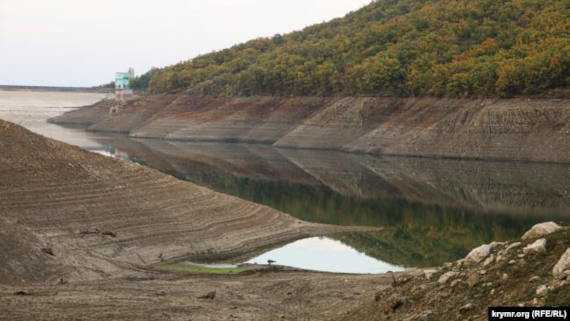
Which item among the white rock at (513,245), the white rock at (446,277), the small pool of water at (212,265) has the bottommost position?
the small pool of water at (212,265)

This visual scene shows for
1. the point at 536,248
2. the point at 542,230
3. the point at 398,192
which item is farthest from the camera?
the point at 398,192

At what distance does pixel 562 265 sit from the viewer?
13953mm

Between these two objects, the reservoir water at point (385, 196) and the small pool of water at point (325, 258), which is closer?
the small pool of water at point (325, 258)

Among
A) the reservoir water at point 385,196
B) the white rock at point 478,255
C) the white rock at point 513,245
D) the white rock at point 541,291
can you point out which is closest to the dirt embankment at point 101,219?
the reservoir water at point 385,196

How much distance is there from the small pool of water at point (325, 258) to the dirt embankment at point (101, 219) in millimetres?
1229

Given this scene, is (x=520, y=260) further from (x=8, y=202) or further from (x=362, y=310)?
(x=8, y=202)

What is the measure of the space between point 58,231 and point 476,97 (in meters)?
75.5

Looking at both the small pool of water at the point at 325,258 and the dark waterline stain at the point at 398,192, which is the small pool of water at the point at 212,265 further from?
the dark waterline stain at the point at 398,192

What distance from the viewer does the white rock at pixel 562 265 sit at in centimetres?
1385

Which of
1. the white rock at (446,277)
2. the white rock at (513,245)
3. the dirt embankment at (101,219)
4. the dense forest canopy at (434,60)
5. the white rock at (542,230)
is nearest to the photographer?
the white rock at (513,245)

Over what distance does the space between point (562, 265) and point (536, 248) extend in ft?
4.99

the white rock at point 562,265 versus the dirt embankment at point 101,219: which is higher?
the white rock at point 562,265

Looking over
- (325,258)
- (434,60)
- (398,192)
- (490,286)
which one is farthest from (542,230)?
(434,60)

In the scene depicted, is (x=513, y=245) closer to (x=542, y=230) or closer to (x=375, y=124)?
(x=542, y=230)
